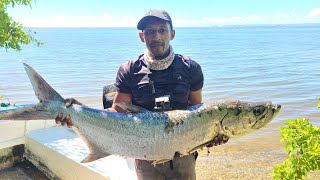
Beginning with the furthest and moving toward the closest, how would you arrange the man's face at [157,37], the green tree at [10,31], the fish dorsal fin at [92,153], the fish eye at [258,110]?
the green tree at [10,31]
the man's face at [157,37]
the fish dorsal fin at [92,153]
the fish eye at [258,110]

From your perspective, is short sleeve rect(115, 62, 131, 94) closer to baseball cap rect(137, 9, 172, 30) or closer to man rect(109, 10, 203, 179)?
man rect(109, 10, 203, 179)

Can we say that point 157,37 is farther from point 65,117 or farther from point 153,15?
point 65,117

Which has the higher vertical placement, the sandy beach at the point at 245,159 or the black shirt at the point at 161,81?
the black shirt at the point at 161,81

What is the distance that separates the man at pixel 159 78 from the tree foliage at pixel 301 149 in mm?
1055

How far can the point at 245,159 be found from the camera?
10.3 m

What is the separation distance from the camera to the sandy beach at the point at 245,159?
29.5ft

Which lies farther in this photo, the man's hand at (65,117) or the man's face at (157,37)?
the man's face at (157,37)

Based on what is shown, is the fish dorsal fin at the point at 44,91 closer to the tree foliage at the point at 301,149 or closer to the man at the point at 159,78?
the man at the point at 159,78

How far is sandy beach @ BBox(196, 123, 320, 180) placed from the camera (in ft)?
29.5

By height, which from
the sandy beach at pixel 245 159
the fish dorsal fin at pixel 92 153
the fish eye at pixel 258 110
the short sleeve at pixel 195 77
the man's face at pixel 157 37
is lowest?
the sandy beach at pixel 245 159

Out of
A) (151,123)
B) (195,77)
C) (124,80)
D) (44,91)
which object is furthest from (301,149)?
(44,91)

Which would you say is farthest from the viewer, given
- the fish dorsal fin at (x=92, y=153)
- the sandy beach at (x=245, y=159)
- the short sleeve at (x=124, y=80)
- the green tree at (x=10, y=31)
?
the sandy beach at (x=245, y=159)

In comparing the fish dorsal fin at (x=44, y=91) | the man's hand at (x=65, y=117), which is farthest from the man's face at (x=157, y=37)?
the fish dorsal fin at (x=44, y=91)

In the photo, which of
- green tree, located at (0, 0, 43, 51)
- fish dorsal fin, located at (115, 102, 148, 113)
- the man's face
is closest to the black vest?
the man's face
